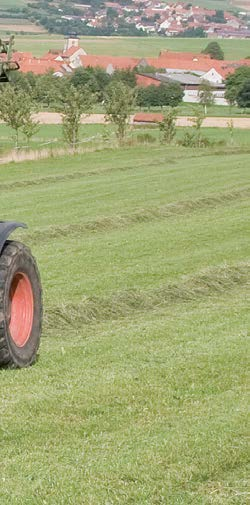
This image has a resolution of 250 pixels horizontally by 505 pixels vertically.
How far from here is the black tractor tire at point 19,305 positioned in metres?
10.0

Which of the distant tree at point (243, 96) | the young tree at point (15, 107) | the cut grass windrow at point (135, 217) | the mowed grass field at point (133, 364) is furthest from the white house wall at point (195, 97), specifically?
the mowed grass field at point (133, 364)

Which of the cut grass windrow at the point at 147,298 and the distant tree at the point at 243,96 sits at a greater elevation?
the cut grass windrow at the point at 147,298

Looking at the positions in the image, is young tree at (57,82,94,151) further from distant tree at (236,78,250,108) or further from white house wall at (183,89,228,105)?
white house wall at (183,89,228,105)

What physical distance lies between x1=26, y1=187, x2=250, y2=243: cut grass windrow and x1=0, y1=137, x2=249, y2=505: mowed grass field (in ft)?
0.15

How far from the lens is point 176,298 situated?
15.7 m

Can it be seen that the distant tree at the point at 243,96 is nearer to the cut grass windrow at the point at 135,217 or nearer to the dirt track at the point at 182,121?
the dirt track at the point at 182,121

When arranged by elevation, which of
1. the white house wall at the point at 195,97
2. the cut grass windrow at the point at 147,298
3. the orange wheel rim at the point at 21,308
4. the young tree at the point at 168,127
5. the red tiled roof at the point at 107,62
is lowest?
the white house wall at the point at 195,97

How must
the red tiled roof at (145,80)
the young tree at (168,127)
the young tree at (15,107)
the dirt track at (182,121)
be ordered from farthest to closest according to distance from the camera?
1. the red tiled roof at (145,80)
2. the dirt track at (182,121)
3. the young tree at (168,127)
4. the young tree at (15,107)

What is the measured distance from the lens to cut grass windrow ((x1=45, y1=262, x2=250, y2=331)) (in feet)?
45.7

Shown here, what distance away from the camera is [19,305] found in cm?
1086

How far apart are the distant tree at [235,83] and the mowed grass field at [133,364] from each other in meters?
86.5

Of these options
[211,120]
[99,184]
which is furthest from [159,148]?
[211,120]

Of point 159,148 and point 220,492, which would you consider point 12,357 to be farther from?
point 159,148

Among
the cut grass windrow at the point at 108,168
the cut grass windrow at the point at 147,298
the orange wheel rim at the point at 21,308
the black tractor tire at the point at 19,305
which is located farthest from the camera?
the cut grass windrow at the point at 108,168
